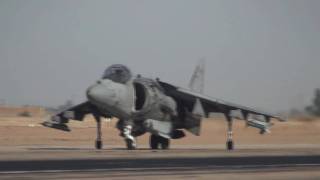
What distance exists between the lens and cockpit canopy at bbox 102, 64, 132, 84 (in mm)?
33938

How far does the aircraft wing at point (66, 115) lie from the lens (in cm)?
3794

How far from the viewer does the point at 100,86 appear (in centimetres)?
3297

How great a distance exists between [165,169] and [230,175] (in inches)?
95.8

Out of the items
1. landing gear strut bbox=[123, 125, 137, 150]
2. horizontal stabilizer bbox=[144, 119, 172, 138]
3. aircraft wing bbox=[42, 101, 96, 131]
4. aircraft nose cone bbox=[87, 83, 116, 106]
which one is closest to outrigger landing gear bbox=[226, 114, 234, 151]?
horizontal stabilizer bbox=[144, 119, 172, 138]

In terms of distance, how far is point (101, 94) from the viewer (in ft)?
107

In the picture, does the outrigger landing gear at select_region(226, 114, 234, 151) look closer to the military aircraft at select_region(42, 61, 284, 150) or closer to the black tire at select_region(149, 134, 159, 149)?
the military aircraft at select_region(42, 61, 284, 150)

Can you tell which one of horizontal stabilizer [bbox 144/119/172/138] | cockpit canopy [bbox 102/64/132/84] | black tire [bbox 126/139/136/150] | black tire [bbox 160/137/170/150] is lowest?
black tire [bbox 126/139/136/150]

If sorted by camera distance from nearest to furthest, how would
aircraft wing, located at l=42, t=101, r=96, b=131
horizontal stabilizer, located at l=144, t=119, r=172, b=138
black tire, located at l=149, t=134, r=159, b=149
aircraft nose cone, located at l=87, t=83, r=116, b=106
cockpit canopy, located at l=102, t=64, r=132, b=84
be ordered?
aircraft nose cone, located at l=87, t=83, r=116, b=106 < cockpit canopy, located at l=102, t=64, r=132, b=84 < horizontal stabilizer, located at l=144, t=119, r=172, b=138 < black tire, located at l=149, t=134, r=159, b=149 < aircraft wing, located at l=42, t=101, r=96, b=131

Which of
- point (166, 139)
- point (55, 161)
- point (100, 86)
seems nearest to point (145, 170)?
point (55, 161)

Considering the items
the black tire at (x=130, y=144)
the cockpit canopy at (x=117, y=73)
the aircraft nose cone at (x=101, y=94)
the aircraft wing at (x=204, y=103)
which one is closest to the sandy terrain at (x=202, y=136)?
the aircraft wing at (x=204, y=103)

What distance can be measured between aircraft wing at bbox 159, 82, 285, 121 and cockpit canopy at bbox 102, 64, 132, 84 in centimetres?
354

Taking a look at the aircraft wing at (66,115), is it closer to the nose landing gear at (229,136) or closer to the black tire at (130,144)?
the black tire at (130,144)

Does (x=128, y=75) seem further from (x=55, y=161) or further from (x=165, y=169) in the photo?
(x=165, y=169)

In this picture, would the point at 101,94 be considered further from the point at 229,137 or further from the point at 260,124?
the point at 260,124
